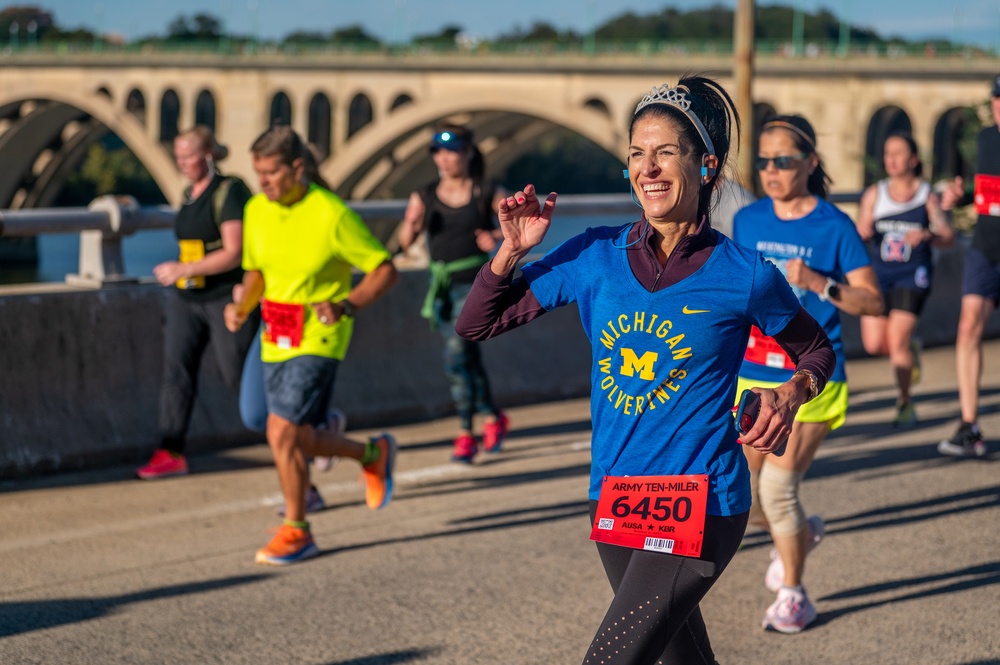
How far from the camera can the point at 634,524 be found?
2.93m

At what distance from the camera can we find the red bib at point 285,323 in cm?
542

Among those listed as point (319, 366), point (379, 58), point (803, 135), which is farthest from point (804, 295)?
point (379, 58)

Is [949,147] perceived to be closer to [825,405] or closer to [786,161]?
[786,161]

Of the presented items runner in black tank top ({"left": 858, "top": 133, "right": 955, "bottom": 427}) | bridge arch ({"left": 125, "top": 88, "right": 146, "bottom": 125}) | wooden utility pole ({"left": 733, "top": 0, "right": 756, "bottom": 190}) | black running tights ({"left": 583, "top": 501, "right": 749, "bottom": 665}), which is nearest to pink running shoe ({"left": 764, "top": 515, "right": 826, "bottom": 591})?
black running tights ({"left": 583, "top": 501, "right": 749, "bottom": 665})

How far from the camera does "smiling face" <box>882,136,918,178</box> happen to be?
8234 millimetres

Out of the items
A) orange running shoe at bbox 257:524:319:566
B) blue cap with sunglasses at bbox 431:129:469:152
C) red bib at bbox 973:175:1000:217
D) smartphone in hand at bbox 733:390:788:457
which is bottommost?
orange running shoe at bbox 257:524:319:566

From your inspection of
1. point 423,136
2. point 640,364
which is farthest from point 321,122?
point 640,364

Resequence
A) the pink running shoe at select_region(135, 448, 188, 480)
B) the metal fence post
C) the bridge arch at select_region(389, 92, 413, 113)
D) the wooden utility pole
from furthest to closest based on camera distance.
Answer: the bridge arch at select_region(389, 92, 413, 113) < the wooden utility pole < the metal fence post < the pink running shoe at select_region(135, 448, 188, 480)

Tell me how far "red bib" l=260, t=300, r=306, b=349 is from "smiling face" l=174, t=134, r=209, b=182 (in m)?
1.41

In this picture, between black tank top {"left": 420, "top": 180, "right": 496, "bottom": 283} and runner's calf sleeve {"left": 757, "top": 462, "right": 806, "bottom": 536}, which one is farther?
black tank top {"left": 420, "top": 180, "right": 496, "bottom": 283}

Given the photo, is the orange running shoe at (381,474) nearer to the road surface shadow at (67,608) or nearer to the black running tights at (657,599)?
the road surface shadow at (67,608)

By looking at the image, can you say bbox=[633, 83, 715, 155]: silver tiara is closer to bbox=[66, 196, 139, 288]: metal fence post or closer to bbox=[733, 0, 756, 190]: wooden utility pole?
Result: bbox=[66, 196, 139, 288]: metal fence post

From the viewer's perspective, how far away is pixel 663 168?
293 cm

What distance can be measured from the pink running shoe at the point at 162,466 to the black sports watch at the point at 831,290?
11.9 ft
